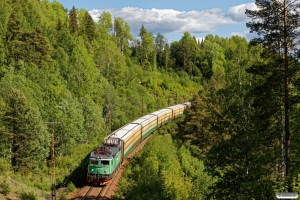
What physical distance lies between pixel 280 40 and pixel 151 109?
63.3 meters

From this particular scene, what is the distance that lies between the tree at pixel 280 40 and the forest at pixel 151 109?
0.05 metres

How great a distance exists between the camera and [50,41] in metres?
59.2

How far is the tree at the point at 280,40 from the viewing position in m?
15.5

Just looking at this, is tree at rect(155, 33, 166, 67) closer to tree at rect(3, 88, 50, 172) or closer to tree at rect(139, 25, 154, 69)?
tree at rect(139, 25, 154, 69)

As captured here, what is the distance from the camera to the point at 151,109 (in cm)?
7850

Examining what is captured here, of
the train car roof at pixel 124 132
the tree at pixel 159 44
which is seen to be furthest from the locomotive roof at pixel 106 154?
the tree at pixel 159 44

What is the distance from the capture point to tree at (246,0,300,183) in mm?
15477

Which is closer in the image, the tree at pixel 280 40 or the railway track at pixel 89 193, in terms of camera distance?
the tree at pixel 280 40

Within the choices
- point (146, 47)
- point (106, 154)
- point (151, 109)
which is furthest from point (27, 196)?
point (146, 47)

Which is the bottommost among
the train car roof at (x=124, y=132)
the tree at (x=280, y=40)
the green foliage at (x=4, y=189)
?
the green foliage at (x=4, y=189)

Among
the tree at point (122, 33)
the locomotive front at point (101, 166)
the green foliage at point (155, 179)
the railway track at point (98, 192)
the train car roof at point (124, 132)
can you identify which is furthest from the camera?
the tree at point (122, 33)

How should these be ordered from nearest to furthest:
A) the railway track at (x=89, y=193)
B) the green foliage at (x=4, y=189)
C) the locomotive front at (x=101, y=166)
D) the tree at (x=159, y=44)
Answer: the green foliage at (x=4, y=189)
the railway track at (x=89, y=193)
the locomotive front at (x=101, y=166)
the tree at (x=159, y=44)

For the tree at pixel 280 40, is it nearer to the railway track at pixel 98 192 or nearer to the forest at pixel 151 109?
the forest at pixel 151 109

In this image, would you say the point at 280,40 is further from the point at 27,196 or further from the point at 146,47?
the point at 146,47
